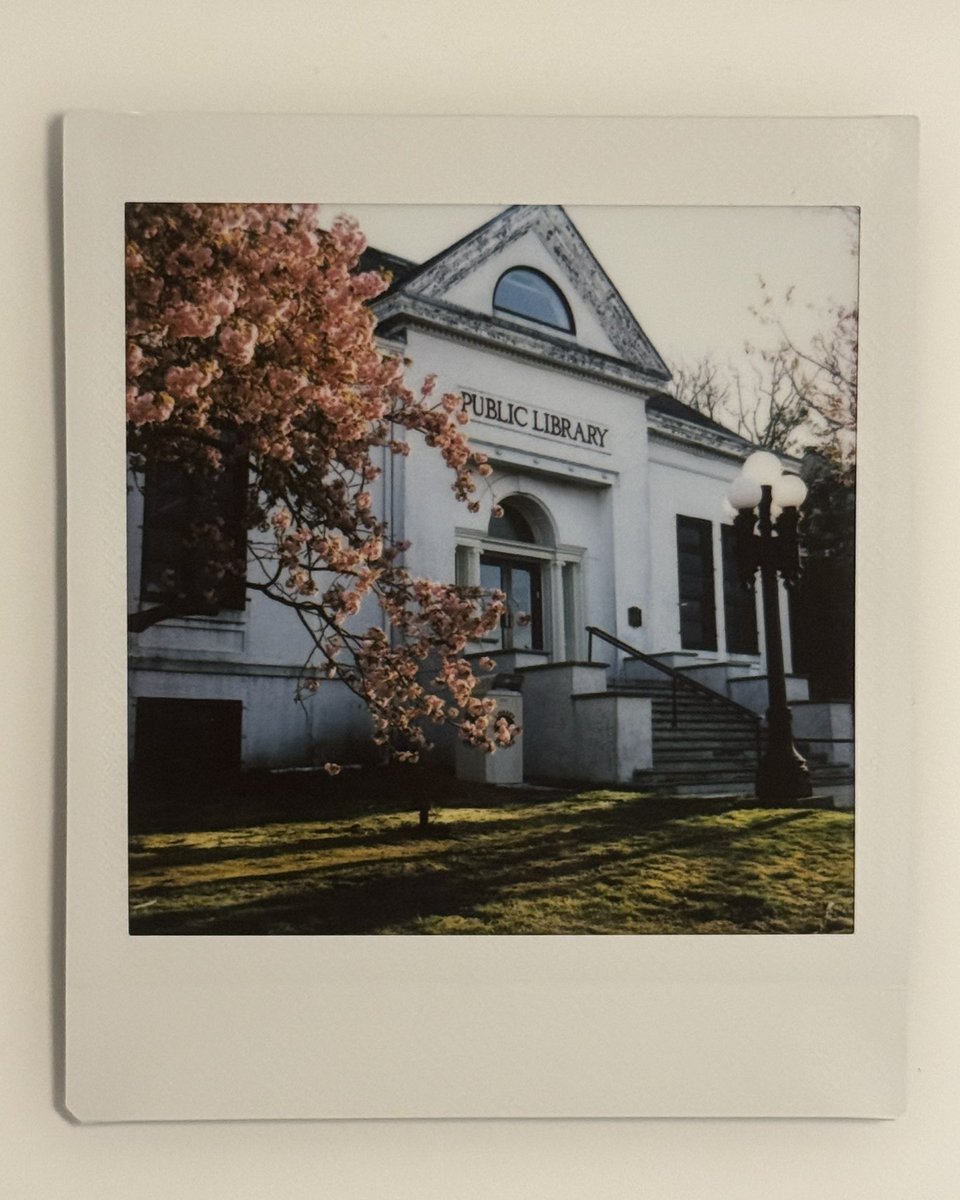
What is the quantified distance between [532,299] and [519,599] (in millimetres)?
426

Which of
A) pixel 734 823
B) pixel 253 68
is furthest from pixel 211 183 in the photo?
pixel 734 823

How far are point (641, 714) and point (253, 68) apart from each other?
1.05 m

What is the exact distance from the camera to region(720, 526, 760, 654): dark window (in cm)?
146

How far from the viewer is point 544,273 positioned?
57.9 inches

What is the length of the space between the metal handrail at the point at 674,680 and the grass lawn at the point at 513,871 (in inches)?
4.9

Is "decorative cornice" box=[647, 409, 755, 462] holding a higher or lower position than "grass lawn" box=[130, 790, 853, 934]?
higher

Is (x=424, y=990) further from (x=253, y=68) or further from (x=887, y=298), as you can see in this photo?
(x=253, y=68)

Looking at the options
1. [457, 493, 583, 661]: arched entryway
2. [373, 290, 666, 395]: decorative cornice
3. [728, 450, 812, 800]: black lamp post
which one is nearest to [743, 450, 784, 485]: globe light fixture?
[728, 450, 812, 800]: black lamp post

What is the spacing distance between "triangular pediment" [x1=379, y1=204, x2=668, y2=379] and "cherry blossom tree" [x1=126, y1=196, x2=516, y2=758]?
9cm

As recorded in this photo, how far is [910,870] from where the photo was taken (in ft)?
4.79

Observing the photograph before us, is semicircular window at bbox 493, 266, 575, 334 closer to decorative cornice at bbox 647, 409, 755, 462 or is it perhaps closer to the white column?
decorative cornice at bbox 647, 409, 755, 462

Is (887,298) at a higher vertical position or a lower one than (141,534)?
higher

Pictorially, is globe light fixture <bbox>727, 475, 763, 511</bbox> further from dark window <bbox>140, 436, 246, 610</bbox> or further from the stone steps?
dark window <bbox>140, 436, 246, 610</bbox>

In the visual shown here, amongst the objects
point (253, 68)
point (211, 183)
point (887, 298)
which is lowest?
point (887, 298)
